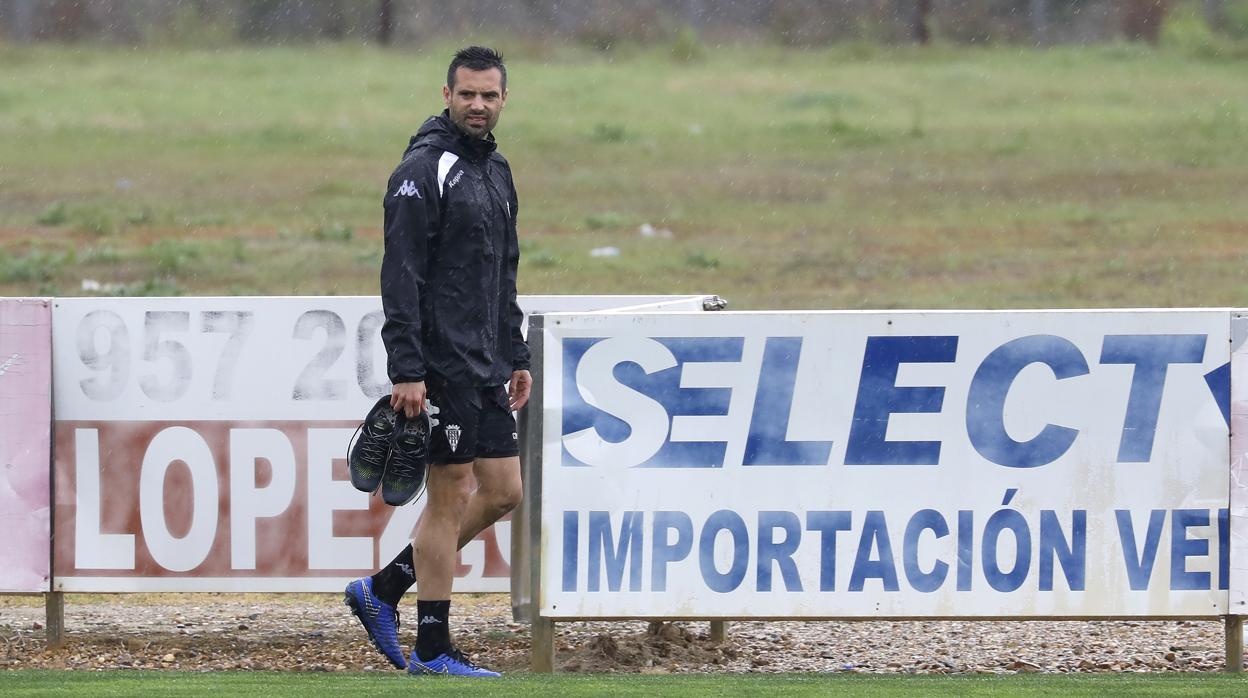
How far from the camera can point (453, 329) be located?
20.1ft

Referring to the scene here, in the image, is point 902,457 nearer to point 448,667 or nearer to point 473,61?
point 448,667

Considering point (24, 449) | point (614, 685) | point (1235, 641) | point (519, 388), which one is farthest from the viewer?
point (24, 449)

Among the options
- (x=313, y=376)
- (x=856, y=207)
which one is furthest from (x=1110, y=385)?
(x=856, y=207)

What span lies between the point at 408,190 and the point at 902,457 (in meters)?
1.96

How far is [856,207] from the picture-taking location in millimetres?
23938

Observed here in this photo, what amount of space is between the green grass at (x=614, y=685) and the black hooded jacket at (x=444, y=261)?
3.32ft

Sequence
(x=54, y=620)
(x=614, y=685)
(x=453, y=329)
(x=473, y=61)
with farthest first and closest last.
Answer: (x=54, y=620) < (x=473, y=61) < (x=453, y=329) < (x=614, y=685)

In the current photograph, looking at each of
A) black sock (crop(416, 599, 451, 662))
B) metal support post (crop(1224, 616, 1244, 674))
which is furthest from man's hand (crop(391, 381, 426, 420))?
metal support post (crop(1224, 616, 1244, 674))

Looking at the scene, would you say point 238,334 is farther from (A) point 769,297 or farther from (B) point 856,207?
(B) point 856,207

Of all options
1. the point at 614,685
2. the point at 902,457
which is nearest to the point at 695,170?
the point at 902,457

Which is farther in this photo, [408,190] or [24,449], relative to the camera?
[24,449]

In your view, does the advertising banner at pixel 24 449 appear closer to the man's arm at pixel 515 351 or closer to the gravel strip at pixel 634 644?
the gravel strip at pixel 634 644

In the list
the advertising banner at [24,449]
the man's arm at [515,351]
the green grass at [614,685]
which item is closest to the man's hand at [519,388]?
the man's arm at [515,351]

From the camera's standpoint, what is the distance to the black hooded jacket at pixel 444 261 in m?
5.95
